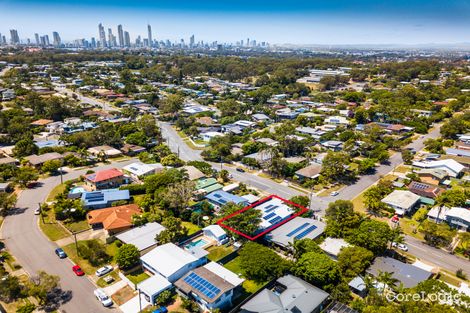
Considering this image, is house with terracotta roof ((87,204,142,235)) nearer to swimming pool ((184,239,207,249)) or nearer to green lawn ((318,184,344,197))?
swimming pool ((184,239,207,249))

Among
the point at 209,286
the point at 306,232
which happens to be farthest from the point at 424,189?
the point at 209,286

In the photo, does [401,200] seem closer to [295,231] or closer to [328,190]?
[328,190]

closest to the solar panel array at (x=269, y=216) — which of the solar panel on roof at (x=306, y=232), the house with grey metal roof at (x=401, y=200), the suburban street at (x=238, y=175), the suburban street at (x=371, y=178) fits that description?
the solar panel on roof at (x=306, y=232)

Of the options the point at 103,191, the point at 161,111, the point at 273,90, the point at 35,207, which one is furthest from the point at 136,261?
the point at 273,90

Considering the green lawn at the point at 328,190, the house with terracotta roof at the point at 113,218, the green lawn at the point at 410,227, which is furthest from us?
the green lawn at the point at 328,190

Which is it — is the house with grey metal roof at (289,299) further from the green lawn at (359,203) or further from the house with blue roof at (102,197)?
the house with blue roof at (102,197)

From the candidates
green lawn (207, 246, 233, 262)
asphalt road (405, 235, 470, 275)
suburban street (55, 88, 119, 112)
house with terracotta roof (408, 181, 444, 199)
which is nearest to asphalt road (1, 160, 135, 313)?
green lawn (207, 246, 233, 262)
